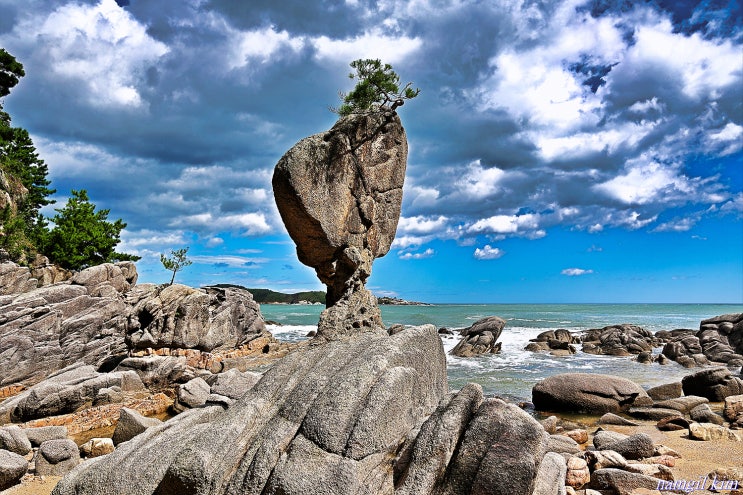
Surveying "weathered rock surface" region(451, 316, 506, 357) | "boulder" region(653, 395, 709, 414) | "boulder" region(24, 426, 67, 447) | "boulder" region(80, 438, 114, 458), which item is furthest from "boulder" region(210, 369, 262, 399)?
"weathered rock surface" region(451, 316, 506, 357)

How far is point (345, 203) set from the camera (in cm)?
1473

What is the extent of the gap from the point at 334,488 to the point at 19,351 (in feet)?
68.7

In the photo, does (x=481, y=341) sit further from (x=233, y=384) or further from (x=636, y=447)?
(x=636, y=447)

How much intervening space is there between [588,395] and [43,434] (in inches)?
630

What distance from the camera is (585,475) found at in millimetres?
7504

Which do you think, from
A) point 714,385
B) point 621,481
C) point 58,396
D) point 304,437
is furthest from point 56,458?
point 714,385

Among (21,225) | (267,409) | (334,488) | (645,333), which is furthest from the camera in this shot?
(645,333)

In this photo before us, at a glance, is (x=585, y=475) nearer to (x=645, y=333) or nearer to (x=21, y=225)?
(x=645, y=333)

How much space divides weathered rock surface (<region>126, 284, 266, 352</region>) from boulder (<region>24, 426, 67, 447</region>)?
1431 centimetres

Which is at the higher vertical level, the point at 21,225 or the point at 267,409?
the point at 21,225

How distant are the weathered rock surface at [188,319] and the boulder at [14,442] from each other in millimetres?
15495

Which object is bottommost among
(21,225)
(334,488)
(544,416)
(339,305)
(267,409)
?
(544,416)

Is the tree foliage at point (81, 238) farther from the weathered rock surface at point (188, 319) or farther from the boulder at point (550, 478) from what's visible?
the boulder at point (550, 478)

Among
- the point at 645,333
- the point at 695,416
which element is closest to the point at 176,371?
the point at 695,416
